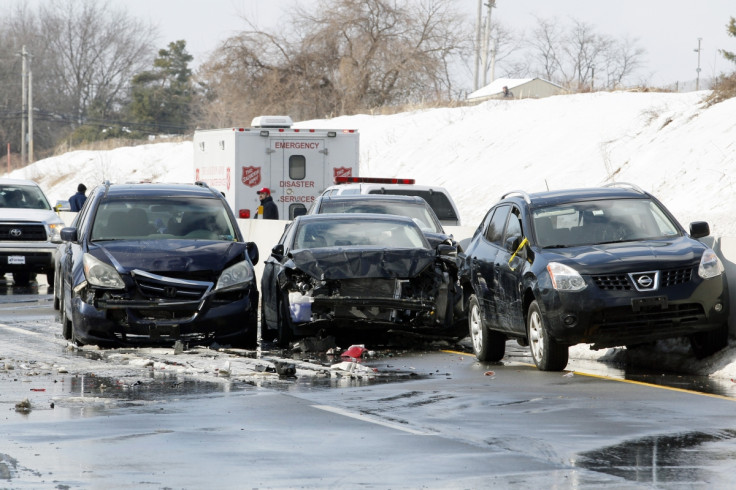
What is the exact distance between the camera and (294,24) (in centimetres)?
7044

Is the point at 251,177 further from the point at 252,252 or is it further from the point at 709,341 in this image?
the point at 709,341

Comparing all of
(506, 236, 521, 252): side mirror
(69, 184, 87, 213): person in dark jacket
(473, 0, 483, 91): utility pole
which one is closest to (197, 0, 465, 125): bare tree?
(473, 0, 483, 91): utility pole

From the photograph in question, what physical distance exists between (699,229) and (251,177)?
19035mm

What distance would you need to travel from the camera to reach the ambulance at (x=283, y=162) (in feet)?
101

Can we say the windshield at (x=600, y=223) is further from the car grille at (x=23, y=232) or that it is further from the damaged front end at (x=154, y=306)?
the car grille at (x=23, y=232)

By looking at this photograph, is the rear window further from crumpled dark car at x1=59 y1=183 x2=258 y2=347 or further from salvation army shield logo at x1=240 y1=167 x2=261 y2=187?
crumpled dark car at x1=59 y1=183 x2=258 y2=347

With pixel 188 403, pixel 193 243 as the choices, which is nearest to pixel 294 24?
pixel 193 243

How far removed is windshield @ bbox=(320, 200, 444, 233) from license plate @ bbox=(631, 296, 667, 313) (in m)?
7.84

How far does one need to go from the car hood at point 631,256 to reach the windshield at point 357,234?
3.20 metres

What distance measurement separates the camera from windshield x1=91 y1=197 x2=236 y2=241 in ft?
50.1

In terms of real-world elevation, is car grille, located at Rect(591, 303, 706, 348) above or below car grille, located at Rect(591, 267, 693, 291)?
below

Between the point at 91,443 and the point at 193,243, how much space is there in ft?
21.3

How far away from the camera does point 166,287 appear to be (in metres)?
14.1

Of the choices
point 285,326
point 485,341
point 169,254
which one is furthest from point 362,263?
point 169,254
